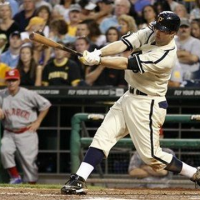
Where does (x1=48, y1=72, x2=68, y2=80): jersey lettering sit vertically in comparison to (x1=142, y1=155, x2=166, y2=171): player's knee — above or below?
above

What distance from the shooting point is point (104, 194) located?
23.3ft

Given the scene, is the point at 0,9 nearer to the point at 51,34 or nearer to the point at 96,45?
the point at 51,34

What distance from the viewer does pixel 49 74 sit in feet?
34.6

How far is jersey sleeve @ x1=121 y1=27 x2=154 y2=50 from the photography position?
7.16m

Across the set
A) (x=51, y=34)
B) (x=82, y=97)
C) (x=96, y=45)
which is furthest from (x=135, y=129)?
(x=51, y=34)

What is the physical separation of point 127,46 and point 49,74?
3.53 metres

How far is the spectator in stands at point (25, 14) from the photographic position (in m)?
12.1

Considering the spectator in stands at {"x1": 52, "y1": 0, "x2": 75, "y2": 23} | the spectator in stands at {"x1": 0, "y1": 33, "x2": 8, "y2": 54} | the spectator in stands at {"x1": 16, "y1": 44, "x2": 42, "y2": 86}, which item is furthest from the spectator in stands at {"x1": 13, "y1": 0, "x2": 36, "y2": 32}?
the spectator in stands at {"x1": 16, "y1": 44, "x2": 42, "y2": 86}

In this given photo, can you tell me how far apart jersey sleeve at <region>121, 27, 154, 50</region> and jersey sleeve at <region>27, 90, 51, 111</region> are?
10.0 ft

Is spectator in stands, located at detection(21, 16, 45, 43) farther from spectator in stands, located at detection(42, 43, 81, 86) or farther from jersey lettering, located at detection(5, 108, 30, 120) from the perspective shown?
jersey lettering, located at detection(5, 108, 30, 120)

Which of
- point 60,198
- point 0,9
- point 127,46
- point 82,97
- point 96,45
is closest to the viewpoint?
point 60,198

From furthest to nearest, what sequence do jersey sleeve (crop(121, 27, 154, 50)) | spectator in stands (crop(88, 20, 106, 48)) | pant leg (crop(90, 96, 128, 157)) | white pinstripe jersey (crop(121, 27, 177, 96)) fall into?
1. spectator in stands (crop(88, 20, 106, 48))
2. jersey sleeve (crop(121, 27, 154, 50))
3. pant leg (crop(90, 96, 128, 157))
4. white pinstripe jersey (crop(121, 27, 177, 96))

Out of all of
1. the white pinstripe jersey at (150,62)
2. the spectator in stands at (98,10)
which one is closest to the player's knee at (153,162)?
the white pinstripe jersey at (150,62)

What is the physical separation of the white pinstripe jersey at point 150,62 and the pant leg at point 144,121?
99mm
